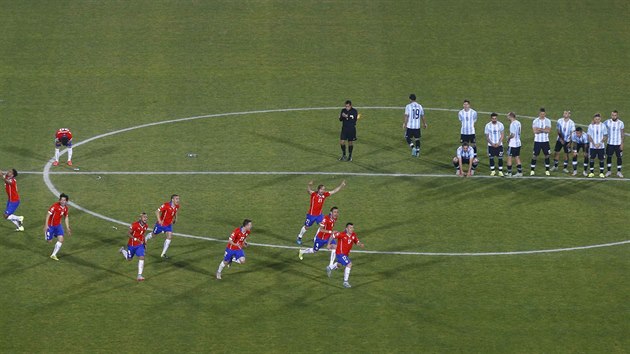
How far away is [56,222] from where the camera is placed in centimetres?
3972

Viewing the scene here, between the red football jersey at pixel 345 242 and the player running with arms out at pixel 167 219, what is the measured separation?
216 inches

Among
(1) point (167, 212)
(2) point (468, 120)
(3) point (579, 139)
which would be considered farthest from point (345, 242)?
(3) point (579, 139)

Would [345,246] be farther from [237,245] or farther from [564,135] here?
[564,135]

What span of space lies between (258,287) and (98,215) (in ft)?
27.2

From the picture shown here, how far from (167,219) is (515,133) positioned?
14.4 meters

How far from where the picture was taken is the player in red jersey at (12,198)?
41.5 m

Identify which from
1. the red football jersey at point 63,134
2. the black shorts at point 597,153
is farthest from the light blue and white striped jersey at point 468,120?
the red football jersey at point 63,134

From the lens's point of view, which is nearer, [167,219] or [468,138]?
[167,219]

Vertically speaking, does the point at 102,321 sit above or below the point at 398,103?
below

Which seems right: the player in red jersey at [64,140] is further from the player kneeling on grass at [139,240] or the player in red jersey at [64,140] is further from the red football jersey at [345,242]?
the red football jersey at [345,242]

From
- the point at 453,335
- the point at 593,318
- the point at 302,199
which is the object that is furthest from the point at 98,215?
the point at 593,318

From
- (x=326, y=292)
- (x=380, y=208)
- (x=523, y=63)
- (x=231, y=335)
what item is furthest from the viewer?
(x=523, y=63)

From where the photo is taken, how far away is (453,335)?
35000 mm

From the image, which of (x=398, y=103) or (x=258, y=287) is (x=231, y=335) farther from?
(x=398, y=103)
